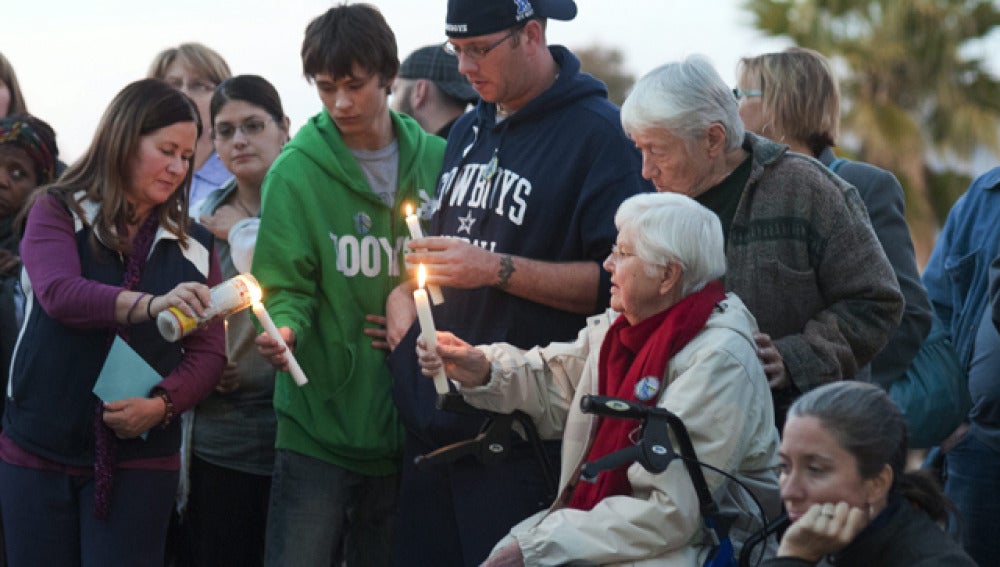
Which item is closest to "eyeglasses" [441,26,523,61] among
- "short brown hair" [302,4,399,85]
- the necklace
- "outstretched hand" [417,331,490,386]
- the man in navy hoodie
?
the man in navy hoodie

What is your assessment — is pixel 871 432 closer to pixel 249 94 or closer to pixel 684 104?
pixel 684 104

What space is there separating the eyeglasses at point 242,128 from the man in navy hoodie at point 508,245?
110cm

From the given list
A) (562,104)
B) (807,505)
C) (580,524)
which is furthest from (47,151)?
(807,505)

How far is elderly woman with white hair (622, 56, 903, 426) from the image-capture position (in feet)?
13.2

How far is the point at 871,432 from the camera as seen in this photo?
3.17 m

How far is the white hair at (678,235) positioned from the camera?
374 centimetres

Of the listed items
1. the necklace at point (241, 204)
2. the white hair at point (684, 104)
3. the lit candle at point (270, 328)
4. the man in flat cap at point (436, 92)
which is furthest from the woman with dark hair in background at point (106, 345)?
the man in flat cap at point (436, 92)

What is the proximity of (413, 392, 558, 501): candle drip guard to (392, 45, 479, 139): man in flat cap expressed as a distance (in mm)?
2660

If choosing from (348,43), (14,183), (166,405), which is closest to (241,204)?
(14,183)

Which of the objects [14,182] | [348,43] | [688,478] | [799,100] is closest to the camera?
[688,478]

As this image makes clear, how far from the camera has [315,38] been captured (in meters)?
4.80

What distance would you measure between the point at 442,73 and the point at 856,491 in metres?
3.89

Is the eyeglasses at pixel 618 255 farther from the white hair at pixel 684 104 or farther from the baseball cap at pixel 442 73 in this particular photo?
the baseball cap at pixel 442 73

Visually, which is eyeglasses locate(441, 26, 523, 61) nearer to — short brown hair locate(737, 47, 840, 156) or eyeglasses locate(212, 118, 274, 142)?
short brown hair locate(737, 47, 840, 156)
